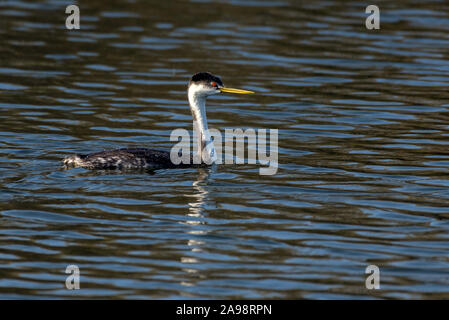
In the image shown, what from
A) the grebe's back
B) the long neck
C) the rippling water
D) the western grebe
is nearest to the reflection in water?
the rippling water

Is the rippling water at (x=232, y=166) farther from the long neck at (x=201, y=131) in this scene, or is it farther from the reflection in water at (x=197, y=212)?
the long neck at (x=201, y=131)

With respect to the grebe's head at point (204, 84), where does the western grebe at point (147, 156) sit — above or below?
below

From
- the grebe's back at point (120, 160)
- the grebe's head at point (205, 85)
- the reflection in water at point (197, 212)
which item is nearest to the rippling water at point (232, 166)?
the reflection in water at point (197, 212)

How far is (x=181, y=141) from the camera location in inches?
594

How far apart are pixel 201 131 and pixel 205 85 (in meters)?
0.65

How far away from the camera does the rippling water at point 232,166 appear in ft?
30.6

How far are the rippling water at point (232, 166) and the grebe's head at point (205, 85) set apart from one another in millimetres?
1080

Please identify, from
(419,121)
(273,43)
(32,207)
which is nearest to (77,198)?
(32,207)

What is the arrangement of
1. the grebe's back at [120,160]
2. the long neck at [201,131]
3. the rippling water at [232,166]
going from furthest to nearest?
the long neck at [201,131] → the grebe's back at [120,160] → the rippling water at [232,166]

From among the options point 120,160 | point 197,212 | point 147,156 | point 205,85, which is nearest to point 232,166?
point 205,85

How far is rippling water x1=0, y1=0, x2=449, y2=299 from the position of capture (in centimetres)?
934

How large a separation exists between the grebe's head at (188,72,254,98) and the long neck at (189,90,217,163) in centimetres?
6

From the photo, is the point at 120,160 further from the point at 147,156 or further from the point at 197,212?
the point at 197,212

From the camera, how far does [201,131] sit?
13562 mm
